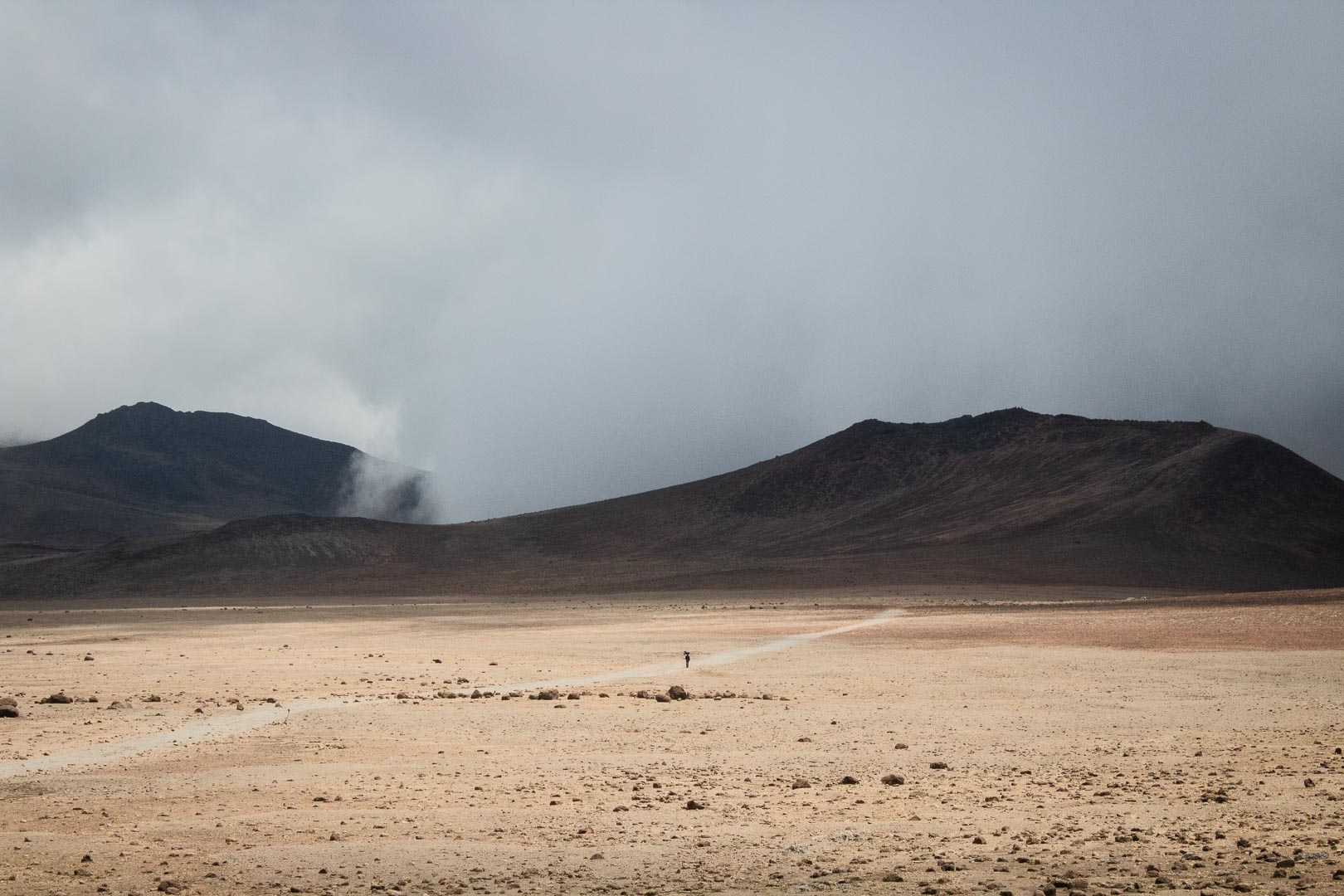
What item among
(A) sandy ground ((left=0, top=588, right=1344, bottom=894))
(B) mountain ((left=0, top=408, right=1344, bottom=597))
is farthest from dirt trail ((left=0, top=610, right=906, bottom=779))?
(B) mountain ((left=0, top=408, right=1344, bottom=597))

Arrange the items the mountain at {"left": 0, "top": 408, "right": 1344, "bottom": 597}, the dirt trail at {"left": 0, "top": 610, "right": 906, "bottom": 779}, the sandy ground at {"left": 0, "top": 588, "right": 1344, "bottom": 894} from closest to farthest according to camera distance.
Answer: the sandy ground at {"left": 0, "top": 588, "right": 1344, "bottom": 894} < the dirt trail at {"left": 0, "top": 610, "right": 906, "bottom": 779} < the mountain at {"left": 0, "top": 408, "right": 1344, "bottom": 597}

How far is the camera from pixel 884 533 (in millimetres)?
112562

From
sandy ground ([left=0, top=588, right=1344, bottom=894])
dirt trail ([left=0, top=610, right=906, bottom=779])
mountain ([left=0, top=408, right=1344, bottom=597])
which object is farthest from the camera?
mountain ([left=0, top=408, right=1344, bottom=597])

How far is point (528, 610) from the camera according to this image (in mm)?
58812

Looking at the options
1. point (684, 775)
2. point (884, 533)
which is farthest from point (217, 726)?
point (884, 533)

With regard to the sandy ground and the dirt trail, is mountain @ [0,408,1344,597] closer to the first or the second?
the dirt trail

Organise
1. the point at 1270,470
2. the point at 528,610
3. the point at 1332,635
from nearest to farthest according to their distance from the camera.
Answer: the point at 1332,635, the point at 528,610, the point at 1270,470

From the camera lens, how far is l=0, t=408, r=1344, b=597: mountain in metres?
90.4

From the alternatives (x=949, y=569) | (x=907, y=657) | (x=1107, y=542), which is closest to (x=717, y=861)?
(x=907, y=657)

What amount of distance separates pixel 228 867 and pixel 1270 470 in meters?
118

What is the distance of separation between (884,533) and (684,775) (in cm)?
10202

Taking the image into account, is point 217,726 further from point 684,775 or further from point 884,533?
point 884,533

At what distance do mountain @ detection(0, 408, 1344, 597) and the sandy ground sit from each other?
57.8 meters

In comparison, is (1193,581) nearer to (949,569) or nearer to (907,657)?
(949,569)
